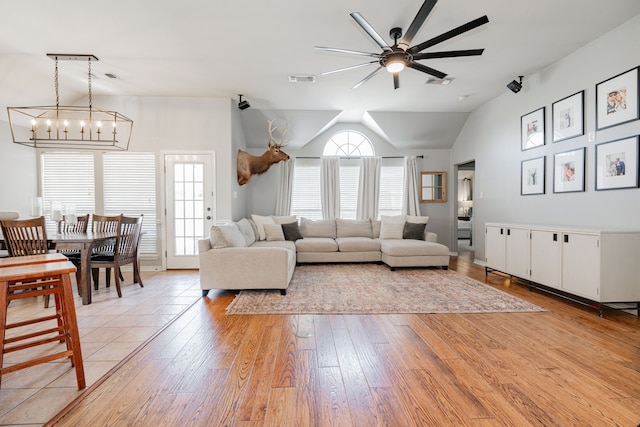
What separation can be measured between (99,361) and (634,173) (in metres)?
5.02

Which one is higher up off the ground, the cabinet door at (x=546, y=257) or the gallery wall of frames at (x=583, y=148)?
the gallery wall of frames at (x=583, y=148)

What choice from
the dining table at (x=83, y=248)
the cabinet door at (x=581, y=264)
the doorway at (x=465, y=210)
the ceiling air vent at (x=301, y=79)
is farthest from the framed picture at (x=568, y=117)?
the dining table at (x=83, y=248)

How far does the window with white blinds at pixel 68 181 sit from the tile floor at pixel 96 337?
1683mm

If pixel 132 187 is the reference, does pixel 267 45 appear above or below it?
above

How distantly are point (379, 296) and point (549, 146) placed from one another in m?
3.15

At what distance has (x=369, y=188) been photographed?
6219 millimetres

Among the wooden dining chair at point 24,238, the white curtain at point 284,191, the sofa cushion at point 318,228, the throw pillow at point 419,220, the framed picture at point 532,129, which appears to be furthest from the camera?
the white curtain at point 284,191

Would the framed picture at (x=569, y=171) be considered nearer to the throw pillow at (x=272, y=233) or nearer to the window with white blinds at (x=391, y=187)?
the window with white blinds at (x=391, y=187)

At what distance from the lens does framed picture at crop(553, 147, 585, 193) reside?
11.1 feet

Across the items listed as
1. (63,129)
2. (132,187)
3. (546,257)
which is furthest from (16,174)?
(546,257)

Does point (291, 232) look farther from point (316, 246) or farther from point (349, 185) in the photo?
point (349, 185)

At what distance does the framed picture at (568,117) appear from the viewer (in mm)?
3381

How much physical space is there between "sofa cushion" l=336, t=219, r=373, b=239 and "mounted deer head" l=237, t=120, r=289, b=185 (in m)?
1.80

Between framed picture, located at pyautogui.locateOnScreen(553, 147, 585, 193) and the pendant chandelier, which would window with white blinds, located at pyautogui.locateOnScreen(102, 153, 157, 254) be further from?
framed picture, located at pyautogui.locateOnScreen(553, 147, 585, 193)
